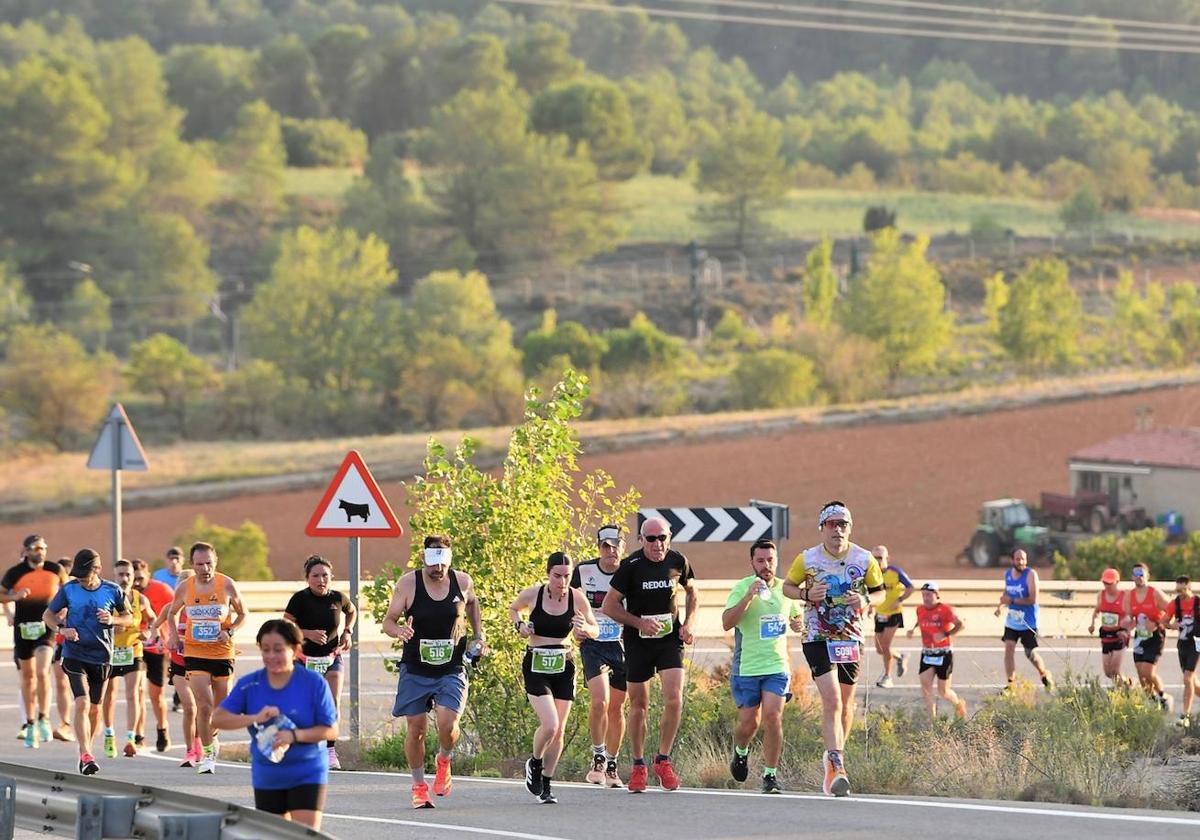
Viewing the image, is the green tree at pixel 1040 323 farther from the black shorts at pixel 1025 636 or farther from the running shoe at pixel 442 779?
the running shoe at pixel 442 779

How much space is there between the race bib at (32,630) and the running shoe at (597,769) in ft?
19.6

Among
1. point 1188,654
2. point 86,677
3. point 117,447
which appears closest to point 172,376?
point 117,447

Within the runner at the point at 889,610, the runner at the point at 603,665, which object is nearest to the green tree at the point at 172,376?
the runner at the point at 889,610

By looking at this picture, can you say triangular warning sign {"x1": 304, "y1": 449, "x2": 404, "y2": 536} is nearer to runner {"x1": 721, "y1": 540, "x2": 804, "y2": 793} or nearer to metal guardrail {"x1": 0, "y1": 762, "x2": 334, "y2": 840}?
runner {"x1": 721, "y1": 540, "x2": 804, "y2": 793}

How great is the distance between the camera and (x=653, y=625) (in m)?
13.9

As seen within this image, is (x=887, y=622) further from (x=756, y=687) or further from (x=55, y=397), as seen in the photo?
(x=55, y=397)

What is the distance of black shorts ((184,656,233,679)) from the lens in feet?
50.4

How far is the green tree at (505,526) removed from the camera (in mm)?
16828

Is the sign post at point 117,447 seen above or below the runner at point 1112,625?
above

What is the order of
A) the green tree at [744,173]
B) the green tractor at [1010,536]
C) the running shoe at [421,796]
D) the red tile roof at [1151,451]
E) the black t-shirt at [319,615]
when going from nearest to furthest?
1. the running shoe at [421,796]
2. the black t-shirt at [319,615]
3. the green tractor at [1010,536]
4. the red tile roof at [1151,451]
5. the green tree at [744,173]

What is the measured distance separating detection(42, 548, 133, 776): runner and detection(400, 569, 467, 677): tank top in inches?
145

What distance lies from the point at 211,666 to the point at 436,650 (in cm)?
294

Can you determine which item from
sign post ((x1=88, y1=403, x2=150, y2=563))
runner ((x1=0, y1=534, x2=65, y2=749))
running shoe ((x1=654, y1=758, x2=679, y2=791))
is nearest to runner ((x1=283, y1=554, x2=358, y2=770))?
running shoe ((x1=654, y1=758, x2=679, y2=791))

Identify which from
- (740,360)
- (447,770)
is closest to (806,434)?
(740,360)
